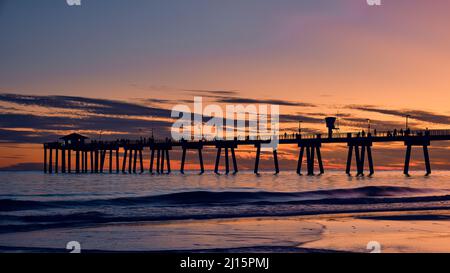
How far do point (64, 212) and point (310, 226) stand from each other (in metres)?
11.3

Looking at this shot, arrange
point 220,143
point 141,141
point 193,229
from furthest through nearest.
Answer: point 141,141
point 220,143
point 193,229

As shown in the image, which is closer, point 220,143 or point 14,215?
point 14,215

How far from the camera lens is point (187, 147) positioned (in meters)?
89.7

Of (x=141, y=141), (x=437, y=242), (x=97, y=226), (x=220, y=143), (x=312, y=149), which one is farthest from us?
(x=141, y=141)

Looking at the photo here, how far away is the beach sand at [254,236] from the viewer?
12898 millimetres

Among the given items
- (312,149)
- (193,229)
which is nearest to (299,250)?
(193,229)

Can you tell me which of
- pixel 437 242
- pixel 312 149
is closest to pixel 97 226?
pixel 437 242

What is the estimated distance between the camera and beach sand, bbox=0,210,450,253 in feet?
42.3

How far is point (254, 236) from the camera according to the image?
1483cm

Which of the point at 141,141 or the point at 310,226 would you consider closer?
the point at 310,226

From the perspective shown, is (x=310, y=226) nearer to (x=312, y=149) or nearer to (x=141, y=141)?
(x=312, y=149)
